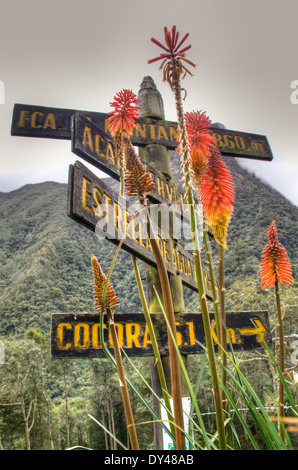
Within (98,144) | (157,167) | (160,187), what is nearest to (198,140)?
(98,144)

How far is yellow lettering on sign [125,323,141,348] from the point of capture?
8.45 ft

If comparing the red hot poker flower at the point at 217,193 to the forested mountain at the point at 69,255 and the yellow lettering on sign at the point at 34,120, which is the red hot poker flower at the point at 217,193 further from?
the forested mountain at the point at 69,255

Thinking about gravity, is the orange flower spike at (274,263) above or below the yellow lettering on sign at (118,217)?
below

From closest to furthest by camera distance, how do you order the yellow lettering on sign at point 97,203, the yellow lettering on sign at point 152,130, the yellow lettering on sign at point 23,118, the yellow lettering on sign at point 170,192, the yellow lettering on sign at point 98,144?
the yellow lettering on sign at point 97,203 < the yellow lettering on sign at point 98,144 < the yellow lettering on sign at point 23,118 < the yellow lettering on sign at point 170,192 < the yellow lettering on sign at point 152,130

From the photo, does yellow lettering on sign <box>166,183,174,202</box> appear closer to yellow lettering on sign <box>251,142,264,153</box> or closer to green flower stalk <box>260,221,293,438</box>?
yellow lettering on sign <box>251,142,264,153</box>

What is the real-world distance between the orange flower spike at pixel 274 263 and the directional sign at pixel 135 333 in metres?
0.95

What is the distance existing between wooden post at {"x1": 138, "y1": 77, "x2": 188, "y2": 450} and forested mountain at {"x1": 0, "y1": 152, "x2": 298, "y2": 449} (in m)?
4.28

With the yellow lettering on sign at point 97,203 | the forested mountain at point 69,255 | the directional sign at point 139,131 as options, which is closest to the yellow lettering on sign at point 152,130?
the directional sign at point 139,131

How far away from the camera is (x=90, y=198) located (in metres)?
1.89

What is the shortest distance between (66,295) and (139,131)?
47.0 m

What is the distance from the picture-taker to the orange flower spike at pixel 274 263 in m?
1.08

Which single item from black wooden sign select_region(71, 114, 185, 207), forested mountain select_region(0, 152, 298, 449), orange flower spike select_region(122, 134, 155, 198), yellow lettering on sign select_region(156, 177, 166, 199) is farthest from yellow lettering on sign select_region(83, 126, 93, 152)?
forested mountain select_region(0, 152, 298, 449)
